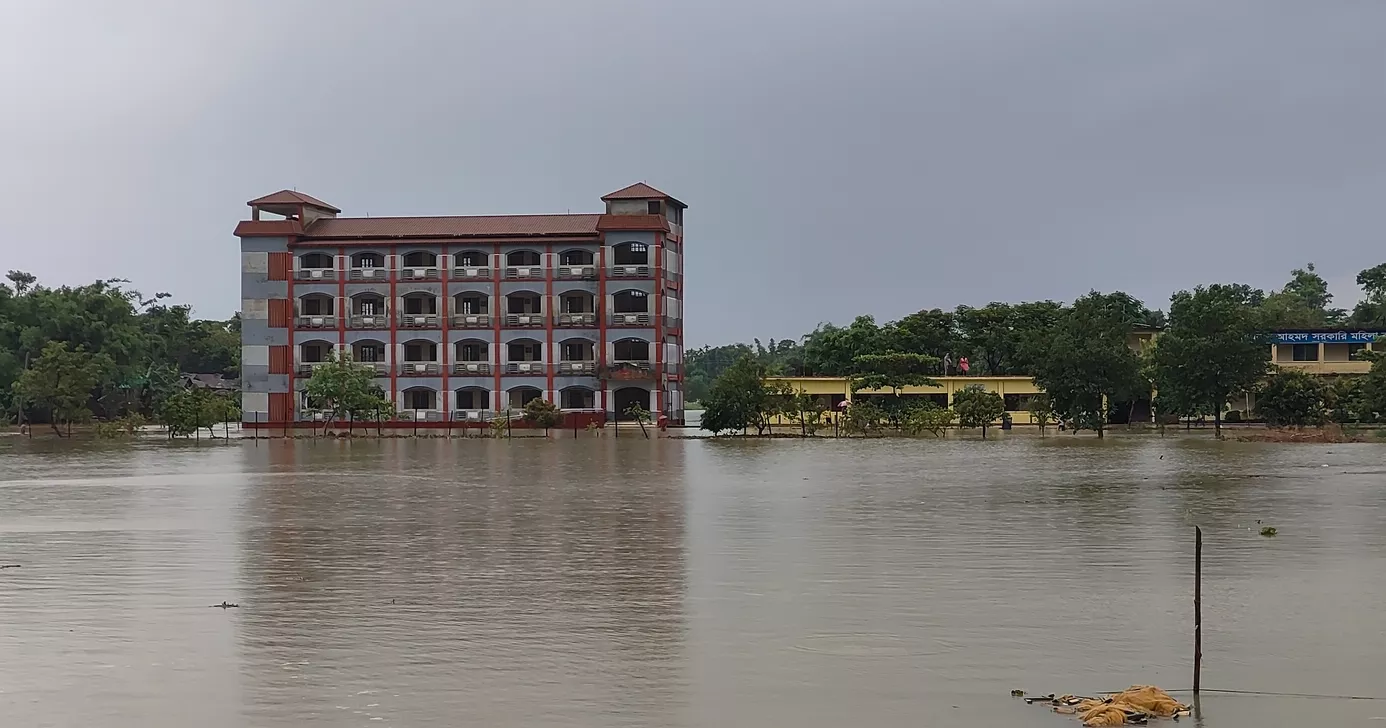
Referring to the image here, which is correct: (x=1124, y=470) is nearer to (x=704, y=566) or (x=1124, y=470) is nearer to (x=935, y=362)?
(x=704, y=566)

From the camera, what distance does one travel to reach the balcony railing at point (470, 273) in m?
83.6

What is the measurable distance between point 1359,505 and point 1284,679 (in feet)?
57.8

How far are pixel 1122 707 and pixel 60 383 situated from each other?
263 feet

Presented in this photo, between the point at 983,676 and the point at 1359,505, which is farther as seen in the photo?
the point at 1359,505

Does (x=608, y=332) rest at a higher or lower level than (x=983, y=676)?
higher

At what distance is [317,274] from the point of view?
84312mm

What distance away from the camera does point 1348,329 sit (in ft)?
282

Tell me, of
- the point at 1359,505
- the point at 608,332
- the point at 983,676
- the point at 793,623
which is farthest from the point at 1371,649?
the point at 608,332

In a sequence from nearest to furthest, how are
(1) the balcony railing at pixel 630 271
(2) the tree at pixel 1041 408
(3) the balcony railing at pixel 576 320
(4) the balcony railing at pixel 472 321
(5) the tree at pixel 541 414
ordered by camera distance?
1. (2) the tree at pixel 1041 408
2. (5) the tree at pixel 541 414
3. (1) the balcony railing at pixel 630 271
4. (3) the balcony railing at pixel 576 320
5. (4) the balcony railing at pixel 472 321

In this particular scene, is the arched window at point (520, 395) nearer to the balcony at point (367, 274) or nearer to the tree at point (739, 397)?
the balcony at point (367, 274)

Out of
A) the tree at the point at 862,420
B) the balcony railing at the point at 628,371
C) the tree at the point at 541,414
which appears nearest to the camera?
the tree at the point at 862,420

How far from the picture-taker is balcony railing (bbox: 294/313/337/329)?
3327 inches

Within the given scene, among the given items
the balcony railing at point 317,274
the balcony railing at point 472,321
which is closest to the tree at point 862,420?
the balcony railing at point 472,321

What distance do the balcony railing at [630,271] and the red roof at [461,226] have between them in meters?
2.41
